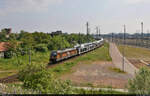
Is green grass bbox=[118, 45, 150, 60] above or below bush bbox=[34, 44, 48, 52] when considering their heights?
below

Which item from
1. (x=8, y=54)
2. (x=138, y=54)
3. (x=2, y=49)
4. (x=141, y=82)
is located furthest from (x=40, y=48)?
(x=141, y=82)

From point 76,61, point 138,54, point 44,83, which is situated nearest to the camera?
point 44,83

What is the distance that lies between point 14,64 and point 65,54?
15196 mm

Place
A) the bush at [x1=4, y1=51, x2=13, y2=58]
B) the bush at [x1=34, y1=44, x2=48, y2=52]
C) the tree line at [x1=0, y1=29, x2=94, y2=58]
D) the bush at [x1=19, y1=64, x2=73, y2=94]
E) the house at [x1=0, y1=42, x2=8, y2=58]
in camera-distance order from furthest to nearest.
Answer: the bush at [x1=34, y1=44, x2=48, y2=52], the tree line at [x1=0, y1=29, x2=94, y2=58], the bush at [x1=4, y1=51, x2=13, y2=58], the house at [x1=0, y1=42, x2=8, y2=58], the bush at [x1=19, y1=64, x2=73, y2=94]

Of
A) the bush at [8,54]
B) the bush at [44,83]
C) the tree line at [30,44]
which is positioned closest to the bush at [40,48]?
the tree line at [30,44]

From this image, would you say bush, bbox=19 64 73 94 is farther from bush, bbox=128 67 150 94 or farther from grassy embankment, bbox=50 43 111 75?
grassy embankment, bbox=50 43 111 75

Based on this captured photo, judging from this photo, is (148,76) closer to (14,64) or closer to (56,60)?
(56,60)

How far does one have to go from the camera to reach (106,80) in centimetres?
3198

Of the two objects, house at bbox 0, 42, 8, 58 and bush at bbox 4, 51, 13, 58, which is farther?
bush at bbox 4, 51, 13, 58

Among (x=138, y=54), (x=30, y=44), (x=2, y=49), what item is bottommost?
(x=138, y=54)

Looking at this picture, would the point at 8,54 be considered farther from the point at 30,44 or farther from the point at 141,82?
the point at 141,82

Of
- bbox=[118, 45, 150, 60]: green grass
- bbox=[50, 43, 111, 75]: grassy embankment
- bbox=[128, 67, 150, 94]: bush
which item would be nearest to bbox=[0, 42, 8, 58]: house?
bbox=[50, 43, 111, 75]: grassy embankment

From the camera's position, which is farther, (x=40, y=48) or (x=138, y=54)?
(x=138, y=54)

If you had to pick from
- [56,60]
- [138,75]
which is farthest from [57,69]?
[138,75]
